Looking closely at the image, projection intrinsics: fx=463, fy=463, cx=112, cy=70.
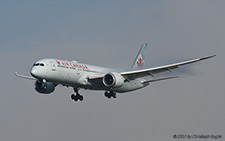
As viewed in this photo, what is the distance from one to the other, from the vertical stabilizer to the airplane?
8216 millimetres

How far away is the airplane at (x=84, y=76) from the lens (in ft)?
162

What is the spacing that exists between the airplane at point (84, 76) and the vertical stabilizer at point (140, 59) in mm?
8216

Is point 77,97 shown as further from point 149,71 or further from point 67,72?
point 149,71

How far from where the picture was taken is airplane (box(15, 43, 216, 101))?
49.3 metres

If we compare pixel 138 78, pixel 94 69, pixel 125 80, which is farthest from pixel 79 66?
pixel 138 78

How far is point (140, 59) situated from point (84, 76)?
1780 centimetres

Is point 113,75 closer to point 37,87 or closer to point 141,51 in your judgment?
point 37,87

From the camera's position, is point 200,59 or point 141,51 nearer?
point 200,59

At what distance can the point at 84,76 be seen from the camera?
52.5 m

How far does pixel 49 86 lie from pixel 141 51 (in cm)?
1991

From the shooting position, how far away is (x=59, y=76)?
49.9 m

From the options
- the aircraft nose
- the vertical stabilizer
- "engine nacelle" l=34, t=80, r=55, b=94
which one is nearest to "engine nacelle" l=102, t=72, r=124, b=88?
"engine nacelle" l=34, t=80, r=55, b=94

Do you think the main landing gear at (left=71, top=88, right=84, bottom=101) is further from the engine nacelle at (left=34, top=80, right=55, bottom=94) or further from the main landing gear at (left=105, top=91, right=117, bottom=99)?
the engine nacelle at (left=34, top=80, right=55, bottom=94)

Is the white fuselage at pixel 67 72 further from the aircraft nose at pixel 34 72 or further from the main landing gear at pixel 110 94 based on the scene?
the main landing gear at pixel 110 94
